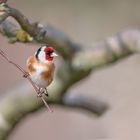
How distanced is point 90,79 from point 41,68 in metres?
2.91

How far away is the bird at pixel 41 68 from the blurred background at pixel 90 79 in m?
2.06

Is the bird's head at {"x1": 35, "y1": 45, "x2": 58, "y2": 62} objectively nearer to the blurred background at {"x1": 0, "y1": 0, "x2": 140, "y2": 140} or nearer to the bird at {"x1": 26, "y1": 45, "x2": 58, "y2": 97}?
the bird at {"x1": 26, "y1": 45, "x2": 58, "y2": 97}

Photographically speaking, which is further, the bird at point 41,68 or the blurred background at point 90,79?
the blurred background at point 90,79

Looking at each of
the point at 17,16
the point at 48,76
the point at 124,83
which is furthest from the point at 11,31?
the point at 124,83

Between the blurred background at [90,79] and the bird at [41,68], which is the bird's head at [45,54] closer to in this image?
the bird at [41,68]

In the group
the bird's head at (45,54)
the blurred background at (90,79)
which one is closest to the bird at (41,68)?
the bird's head at (45,54)

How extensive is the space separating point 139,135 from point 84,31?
911 mm

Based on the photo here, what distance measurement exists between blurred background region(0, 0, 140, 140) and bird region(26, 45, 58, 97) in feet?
6.75

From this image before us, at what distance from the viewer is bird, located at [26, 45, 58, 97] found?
568 millimetres

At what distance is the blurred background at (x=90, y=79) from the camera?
306 cm

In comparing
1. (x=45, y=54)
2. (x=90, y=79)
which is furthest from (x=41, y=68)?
(x=90, y=79)

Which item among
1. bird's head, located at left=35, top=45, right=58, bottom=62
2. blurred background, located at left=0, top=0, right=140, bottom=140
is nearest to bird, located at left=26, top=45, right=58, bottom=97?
bird's head, located at left=35, top=45, right=58, bottom=62

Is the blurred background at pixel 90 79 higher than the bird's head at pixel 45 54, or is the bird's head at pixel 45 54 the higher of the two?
the bird's head at pixel 45 54

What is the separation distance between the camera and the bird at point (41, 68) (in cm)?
57
